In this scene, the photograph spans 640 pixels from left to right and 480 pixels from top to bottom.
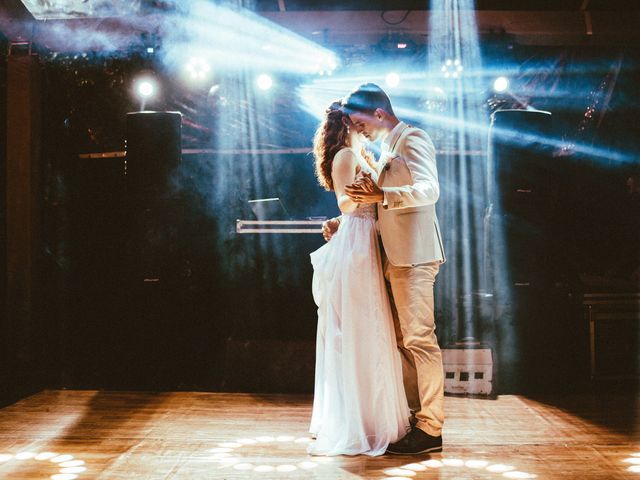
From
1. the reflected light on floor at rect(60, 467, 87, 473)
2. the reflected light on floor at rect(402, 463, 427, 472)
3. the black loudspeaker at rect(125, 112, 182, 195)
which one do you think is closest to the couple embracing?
the reflected light on floor at rect(402, 463, 427, 472)

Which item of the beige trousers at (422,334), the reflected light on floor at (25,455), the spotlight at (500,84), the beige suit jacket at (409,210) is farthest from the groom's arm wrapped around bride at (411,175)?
the spotlight at (500,84)

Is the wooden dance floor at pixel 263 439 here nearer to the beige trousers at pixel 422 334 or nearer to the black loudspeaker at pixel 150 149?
the beige trousers at pixel 422 334

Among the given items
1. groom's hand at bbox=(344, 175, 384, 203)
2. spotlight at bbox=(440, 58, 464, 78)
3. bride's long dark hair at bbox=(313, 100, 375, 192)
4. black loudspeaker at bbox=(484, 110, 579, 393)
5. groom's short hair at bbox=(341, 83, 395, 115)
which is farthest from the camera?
spotlight at bbox=(440, 58, 464, 78)

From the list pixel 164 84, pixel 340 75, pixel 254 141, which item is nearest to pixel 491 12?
pixel 340 75

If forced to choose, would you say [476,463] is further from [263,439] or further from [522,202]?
[522,202]

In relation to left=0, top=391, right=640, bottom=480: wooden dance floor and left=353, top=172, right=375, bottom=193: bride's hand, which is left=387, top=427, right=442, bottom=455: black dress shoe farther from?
left=353, top=172, right=375, bottom=193: bride's hand

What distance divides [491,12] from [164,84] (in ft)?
11.6

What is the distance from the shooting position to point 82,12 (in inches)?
200

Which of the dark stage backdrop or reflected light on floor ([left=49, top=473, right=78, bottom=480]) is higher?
the dark stage backdrop

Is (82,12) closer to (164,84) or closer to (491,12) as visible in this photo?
(164,84)

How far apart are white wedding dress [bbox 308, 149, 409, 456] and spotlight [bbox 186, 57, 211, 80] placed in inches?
138

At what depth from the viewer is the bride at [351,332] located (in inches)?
110

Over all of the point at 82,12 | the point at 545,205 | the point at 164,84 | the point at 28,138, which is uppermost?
the point at 82,12

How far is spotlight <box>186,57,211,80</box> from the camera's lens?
5861 mm
